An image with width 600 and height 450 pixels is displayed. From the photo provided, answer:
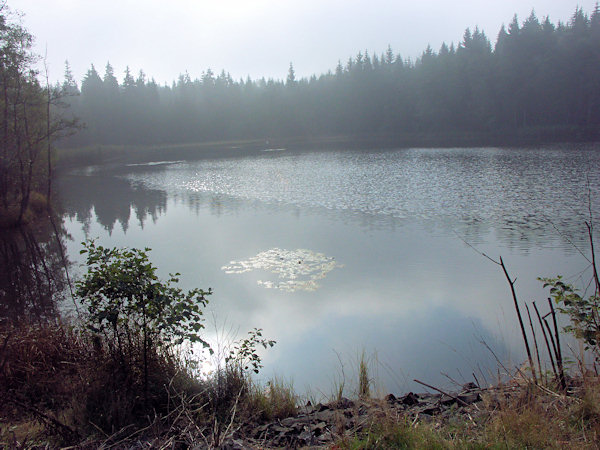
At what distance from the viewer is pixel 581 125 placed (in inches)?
1727

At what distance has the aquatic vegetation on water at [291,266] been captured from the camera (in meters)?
8.15

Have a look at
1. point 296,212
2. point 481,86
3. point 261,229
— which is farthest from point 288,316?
point 481,86

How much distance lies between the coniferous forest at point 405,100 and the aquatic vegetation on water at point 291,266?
36.9m

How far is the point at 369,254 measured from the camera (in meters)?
9.74

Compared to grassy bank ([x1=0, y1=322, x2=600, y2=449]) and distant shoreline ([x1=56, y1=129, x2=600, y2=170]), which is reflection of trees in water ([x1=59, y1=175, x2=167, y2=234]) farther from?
distant shoreline ([x1=56, y1=129, x2=600, y2=170])

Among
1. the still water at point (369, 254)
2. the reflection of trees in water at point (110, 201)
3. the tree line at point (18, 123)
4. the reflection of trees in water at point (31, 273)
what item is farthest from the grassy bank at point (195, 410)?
the tree line at point (18, 123)

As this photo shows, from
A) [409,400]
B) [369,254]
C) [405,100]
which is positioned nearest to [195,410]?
[409,400]

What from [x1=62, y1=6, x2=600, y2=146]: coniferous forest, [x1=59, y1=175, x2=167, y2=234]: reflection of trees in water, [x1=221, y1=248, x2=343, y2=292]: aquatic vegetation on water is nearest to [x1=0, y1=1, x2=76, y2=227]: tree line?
[x1=59, y1=175, x2=167, y2=234]: reflection of trees in water

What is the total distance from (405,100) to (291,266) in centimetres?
5675

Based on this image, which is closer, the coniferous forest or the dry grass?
the dry grass

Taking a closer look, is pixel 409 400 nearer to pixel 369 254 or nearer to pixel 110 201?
pixel 369 254

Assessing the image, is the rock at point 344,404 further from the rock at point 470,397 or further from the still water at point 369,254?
the rock at point 470,397

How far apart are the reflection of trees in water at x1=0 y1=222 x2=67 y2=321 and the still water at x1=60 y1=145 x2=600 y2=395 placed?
2.12 feet

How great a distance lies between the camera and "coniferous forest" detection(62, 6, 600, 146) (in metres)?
46.2
